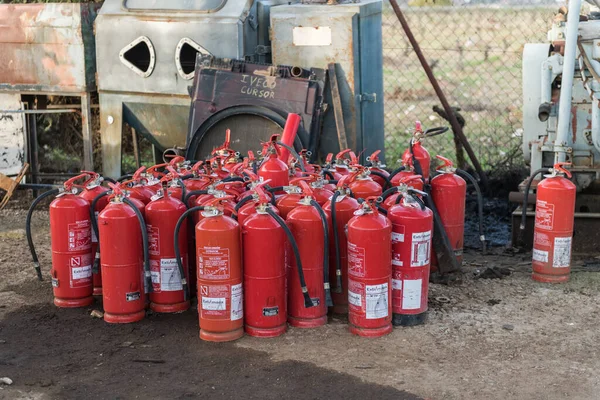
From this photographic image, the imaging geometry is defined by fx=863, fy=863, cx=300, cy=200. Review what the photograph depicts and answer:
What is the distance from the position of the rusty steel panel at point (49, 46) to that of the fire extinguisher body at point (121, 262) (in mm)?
2899

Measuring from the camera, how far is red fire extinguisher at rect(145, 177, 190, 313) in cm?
504

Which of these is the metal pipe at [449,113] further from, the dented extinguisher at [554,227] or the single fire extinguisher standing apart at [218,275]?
the single fire extinguisher standing apart at [218,275]

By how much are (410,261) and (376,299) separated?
31 cm

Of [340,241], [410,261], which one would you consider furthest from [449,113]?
[410,261]

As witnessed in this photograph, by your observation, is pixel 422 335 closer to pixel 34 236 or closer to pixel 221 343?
pixel 221 343

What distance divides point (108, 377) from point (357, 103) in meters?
3.31

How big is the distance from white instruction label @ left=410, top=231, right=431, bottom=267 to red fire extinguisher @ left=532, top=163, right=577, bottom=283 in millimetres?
1113

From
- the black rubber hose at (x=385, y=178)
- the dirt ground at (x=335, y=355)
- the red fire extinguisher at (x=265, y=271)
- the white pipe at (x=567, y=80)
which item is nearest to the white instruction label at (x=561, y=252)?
the dirt ground at (x=335, y=355)

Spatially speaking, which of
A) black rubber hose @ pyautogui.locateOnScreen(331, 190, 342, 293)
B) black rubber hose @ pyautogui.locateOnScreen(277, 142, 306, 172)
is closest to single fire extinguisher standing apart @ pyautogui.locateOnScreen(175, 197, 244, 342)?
black rubber hose @ pyautogui.locateOnScreen(331, 190, 342, 293)

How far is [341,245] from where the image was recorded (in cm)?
500

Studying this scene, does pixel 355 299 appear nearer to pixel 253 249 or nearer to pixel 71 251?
pixel 253 249

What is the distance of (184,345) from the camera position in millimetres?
4703

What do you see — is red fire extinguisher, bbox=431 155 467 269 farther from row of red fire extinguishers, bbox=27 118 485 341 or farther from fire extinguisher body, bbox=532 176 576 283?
fire extinguisher body, bbox=532 176 576 283

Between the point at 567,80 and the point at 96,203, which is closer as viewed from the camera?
the point at 96,203
